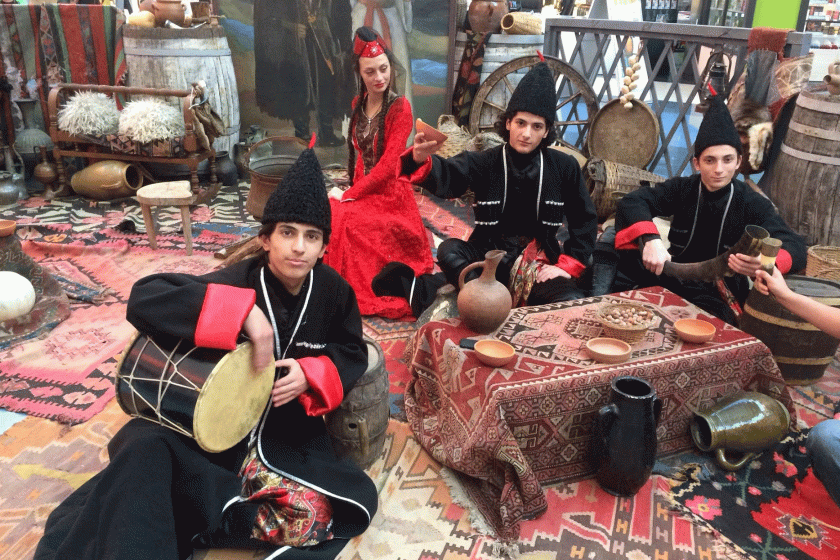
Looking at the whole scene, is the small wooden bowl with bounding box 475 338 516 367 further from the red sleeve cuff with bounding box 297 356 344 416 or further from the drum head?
the drum head

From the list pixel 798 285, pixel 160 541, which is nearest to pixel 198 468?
pixel 160 541

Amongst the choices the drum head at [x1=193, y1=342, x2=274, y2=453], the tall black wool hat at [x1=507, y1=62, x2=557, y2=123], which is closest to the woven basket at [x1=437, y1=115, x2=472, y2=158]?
the tall black wool hat at [x1=507, y1=62, x2=557, y2=123]

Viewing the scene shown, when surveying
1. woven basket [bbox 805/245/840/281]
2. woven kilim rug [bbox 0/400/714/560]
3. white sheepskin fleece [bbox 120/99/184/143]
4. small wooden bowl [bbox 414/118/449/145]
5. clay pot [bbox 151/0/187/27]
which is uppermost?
clay pot [bbox 151/0/187/27]

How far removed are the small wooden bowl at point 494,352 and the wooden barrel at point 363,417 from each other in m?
0.40

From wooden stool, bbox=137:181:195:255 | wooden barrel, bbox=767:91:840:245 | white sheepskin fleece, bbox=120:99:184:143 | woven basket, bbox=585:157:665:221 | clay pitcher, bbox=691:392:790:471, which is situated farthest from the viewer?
white sheepskin fleece, bbox=120:99:184:143

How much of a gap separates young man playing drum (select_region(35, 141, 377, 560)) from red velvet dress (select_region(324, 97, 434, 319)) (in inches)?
64.6

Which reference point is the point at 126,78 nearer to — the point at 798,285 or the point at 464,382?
the point at 464,382

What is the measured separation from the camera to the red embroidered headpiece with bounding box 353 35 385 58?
3855 mm

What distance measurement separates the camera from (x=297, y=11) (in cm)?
670

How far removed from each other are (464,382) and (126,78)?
5.61 metres

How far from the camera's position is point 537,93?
3.26 meters

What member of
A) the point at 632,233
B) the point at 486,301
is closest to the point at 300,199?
the point at 486,301

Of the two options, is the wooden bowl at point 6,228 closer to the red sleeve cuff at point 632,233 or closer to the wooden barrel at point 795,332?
the red sleeve cuff at point 632,233

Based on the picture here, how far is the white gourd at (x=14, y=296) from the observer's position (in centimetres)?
363
